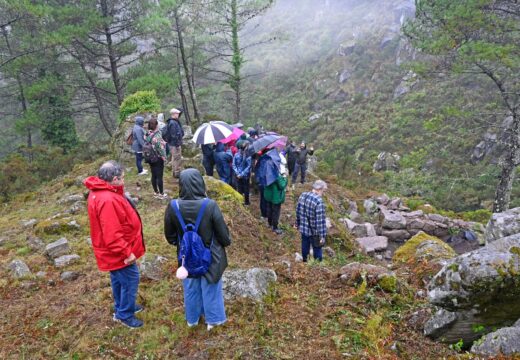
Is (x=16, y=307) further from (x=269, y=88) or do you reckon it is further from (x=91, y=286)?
(x=269, y=88)

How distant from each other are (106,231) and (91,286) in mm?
2057

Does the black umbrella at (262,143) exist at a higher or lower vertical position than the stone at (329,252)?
higher

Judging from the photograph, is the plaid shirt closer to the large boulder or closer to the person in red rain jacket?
the large boulder

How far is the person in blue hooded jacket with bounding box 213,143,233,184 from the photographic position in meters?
8.80

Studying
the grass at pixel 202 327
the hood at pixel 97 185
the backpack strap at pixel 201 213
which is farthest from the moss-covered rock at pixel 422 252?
the hood at pixel 97 185

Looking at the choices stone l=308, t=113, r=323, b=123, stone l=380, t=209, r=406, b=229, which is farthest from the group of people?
stone l=308, t=113, r=323, b=123

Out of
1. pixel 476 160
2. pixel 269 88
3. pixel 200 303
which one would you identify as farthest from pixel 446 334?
pixel 269 88

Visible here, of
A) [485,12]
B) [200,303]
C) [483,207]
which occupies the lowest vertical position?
[483,207]

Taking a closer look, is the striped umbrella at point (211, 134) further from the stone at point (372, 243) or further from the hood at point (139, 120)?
the stone at point (372, 243)

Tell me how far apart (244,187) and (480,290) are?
6096 mm

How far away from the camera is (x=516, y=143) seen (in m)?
10.6

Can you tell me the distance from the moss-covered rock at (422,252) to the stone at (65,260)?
5.73m

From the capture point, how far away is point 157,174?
28.2 ft

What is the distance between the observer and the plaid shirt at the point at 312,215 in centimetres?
623
